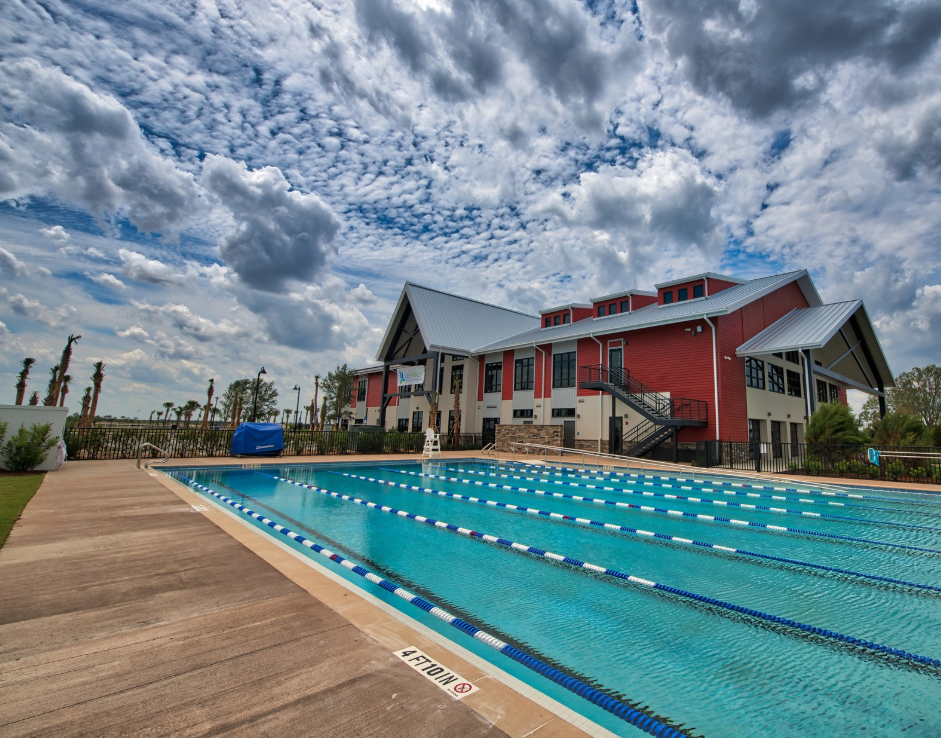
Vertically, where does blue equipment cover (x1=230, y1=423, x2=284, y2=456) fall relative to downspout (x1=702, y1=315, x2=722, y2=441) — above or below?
below

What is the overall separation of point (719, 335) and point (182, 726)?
2313 cm

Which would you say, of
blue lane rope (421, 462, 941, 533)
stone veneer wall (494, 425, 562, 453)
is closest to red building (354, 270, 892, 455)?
stone veneer wall (494, 425, 562, 453)

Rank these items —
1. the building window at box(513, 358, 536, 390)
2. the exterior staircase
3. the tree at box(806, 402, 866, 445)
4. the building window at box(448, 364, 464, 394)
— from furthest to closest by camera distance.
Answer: the building window at box(448, 364, 464, 394)
the building window at box(513, 358, 536, 390)
the exterior staircase
the tree at box(806, 402, 866, 445)

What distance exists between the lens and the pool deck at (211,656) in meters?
2.35

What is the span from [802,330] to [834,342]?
8118 millimetres

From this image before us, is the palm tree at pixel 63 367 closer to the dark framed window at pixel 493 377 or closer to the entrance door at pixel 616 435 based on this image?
the dark framed window at pixel 493 377

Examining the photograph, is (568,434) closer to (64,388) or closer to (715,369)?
(715,369)

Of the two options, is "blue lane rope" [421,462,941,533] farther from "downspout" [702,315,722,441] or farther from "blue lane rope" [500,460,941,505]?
"downspout" [702,315,722,441]

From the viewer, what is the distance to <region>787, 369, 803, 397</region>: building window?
26109mm

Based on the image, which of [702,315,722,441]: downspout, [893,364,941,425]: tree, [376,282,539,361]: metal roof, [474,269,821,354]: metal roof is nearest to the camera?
[702,315,722,441]: downspout

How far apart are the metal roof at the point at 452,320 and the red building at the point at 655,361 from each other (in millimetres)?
116

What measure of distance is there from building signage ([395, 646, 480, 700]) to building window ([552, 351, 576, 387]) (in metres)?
24.9

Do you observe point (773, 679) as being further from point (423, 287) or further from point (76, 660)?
point (423, 287)

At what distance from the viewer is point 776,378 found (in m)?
25.1
